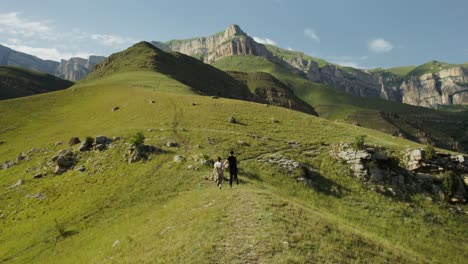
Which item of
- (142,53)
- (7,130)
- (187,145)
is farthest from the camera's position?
(142,53)

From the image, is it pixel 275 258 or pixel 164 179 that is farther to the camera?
pixel 164 179

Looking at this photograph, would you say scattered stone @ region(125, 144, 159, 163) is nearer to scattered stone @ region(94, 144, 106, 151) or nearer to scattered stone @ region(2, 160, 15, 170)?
scattered stone @ region(94, 144, 106, 151)

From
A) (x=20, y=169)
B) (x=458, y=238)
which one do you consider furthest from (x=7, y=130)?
(x=458, y=238)

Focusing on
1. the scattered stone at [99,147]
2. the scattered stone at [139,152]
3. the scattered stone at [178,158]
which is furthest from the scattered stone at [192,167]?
the scattered stone at [99,147]

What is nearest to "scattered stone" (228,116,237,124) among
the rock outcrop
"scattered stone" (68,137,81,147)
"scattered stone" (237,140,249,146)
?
"scattered stone" (237,140,249,146)

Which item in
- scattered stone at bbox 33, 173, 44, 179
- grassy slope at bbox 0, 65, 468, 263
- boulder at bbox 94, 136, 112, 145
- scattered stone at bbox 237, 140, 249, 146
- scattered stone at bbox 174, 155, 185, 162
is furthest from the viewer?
scattered stone at bbox 237, 140, 249, 146

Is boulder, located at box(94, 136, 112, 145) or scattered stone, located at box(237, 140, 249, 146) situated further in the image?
scattered stone, located at box(237, 140, 249, 146)

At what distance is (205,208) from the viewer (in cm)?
2650

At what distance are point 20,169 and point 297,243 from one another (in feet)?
145

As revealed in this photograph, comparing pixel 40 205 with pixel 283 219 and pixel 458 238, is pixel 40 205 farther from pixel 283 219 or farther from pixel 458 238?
pixel 458 238

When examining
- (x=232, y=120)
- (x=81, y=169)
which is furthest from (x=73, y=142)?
(x=232, y=120)

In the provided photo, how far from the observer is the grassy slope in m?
20.1

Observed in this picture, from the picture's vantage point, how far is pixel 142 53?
192 m

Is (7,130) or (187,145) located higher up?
(187,145)
